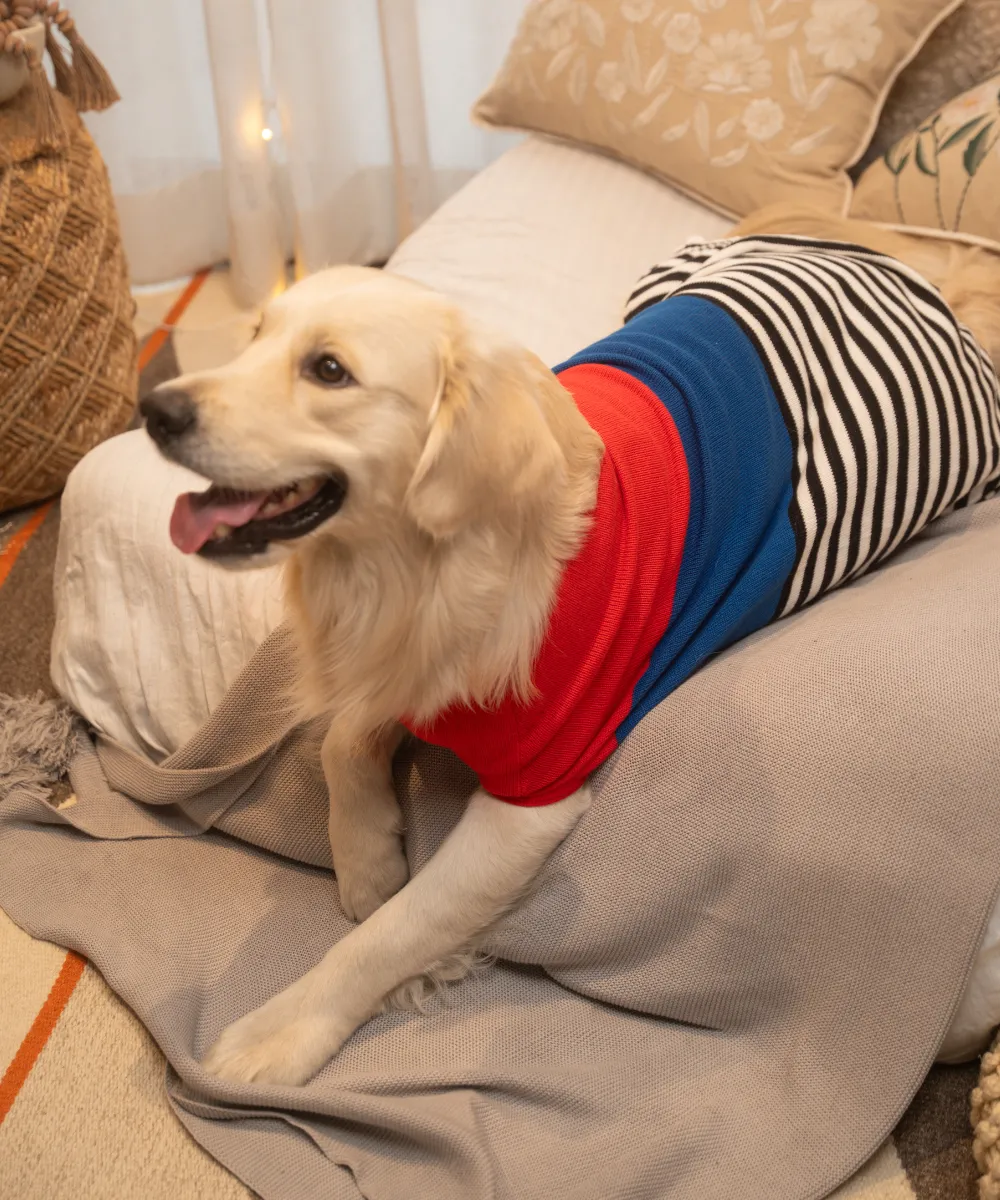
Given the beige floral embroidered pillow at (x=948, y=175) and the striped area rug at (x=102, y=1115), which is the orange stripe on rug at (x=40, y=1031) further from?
the beige floral embroidered pillow at (x=948, y=175)

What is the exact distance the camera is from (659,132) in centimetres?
201

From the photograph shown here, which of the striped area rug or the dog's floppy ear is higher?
the dog's floppy ear

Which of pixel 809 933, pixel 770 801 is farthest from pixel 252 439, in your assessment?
pixel 809 933

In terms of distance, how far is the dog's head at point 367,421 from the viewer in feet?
2.97

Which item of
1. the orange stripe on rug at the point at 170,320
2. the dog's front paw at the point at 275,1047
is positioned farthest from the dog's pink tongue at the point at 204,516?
the orange stripe on rug at the point at 170,320

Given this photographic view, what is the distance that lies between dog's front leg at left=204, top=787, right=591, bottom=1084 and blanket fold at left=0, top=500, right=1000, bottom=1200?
29mm

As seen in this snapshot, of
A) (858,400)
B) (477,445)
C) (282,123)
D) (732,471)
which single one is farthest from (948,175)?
(282,123)

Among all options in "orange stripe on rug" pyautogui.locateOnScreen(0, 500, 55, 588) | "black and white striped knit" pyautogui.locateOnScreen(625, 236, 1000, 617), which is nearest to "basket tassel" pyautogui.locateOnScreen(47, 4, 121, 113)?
"orange stripe on rug" pyautogui.locateOnScreen(0, 500, 55, 588)

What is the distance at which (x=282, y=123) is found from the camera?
268 centimetres

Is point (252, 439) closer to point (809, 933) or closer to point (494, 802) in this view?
point (494, 802)

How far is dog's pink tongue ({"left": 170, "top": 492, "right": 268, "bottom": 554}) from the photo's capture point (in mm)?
970

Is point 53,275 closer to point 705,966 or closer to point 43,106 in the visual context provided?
point 43,106

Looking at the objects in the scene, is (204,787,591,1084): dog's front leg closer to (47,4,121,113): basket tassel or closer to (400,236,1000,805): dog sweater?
(400,236,1000,805): dog sweater

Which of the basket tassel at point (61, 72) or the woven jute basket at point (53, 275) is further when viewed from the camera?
the basket tassel at point (61, 72)
